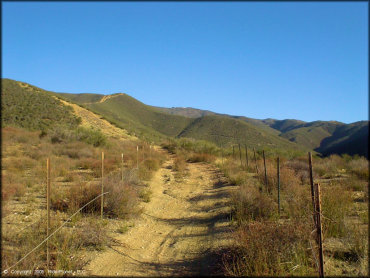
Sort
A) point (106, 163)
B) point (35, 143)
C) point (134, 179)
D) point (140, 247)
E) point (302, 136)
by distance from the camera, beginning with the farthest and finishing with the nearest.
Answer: point (302, 136) → point (35, 143) → point (106, 163) → point (134, 179) → point (140, 247)

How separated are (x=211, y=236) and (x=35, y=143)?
19.7m

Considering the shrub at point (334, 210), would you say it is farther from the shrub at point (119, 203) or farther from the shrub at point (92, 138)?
the shrub at point (92, 138)

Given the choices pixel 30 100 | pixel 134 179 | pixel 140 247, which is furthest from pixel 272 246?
pixel 30 100

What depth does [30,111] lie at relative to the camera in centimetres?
3306

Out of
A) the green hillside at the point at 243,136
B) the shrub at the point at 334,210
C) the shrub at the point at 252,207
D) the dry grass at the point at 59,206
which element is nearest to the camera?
the dry grass at the point at 59,206

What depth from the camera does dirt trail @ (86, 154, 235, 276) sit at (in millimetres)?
5540

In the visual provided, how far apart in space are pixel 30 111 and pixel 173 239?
3190 cm

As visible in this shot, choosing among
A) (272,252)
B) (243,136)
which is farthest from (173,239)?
(243,136)

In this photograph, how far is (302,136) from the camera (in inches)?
2960

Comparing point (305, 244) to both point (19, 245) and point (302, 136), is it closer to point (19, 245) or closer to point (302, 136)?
point (19, 245)

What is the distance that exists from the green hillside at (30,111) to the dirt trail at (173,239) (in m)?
21.9

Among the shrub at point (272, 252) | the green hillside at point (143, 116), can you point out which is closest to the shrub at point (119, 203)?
the shrub at point (272, 252)

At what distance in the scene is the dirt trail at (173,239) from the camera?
5540 mm

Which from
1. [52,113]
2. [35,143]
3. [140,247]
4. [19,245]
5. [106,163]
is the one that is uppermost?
[52,113]
